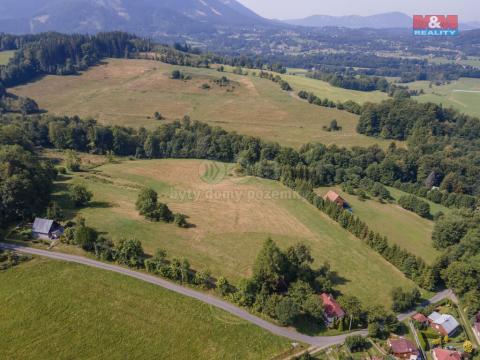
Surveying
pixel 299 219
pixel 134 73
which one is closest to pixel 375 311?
pixel 299 219

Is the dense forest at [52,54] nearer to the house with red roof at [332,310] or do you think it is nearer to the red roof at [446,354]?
the house with red roof at [332,310]

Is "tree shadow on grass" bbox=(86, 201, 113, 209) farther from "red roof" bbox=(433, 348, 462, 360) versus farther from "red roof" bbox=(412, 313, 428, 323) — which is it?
"red roof" bbox=(433, 348, 462, 360)

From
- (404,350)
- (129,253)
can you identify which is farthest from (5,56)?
(404,350)

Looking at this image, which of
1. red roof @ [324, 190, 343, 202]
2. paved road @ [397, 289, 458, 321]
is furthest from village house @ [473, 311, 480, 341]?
red roof @ [324, 190, 343, 202]

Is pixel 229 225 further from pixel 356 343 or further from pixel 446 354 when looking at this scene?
pixel 446 354

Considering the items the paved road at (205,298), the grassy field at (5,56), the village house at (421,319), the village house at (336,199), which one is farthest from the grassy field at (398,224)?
the grassy field at (5,56)

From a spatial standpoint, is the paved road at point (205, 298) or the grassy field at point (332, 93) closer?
the paved road at point (205, 298)

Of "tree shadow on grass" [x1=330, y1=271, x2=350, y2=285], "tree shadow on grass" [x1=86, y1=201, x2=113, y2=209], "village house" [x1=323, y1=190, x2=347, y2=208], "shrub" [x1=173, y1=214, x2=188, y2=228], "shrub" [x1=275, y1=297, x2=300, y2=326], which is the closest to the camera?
"shrub" [x1=275, y1=297, x2=300, y2=326]
